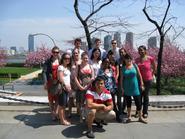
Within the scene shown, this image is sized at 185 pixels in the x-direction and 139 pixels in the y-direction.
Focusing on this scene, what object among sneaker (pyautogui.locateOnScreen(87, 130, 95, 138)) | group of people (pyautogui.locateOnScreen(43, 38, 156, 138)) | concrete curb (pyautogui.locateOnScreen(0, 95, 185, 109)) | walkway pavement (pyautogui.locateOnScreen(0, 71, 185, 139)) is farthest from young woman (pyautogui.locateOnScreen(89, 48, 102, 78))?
concrete curb (pyautogui.locateOnScreen(0, 95, 185, 109))

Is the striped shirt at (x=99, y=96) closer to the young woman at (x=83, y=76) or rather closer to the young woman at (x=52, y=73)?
the young woman at (x=83, y=76)

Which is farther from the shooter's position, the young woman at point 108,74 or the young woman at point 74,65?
the young woman at point 74,65

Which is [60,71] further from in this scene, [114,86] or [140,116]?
[140,116]

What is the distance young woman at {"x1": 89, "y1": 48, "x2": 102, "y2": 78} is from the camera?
8.70 meters

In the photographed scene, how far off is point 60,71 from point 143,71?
5.96 feet

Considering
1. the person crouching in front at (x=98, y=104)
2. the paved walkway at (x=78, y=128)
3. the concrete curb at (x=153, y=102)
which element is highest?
the person crouching in front at (x=98, y=104)

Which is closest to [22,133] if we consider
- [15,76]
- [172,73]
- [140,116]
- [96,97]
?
[96,97]

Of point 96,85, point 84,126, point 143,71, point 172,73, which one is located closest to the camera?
point 96,85

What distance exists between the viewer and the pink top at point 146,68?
29.8ft

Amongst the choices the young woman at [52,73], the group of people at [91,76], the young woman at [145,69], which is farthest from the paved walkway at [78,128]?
the young woman at [52,73]

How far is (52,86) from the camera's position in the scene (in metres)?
8.84

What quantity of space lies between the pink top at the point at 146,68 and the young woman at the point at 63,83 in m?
1.54

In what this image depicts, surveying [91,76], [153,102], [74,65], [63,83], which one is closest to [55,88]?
[63,83]

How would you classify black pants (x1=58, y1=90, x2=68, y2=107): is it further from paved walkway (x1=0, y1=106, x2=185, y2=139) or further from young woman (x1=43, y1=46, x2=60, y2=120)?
paved walkway (x1=0, y1=106, x2=185, y2=139)
